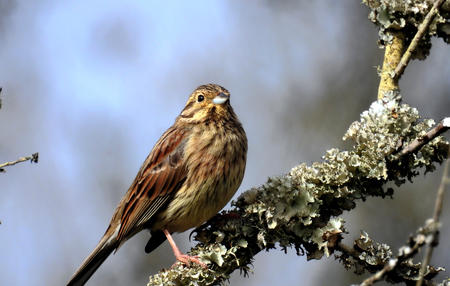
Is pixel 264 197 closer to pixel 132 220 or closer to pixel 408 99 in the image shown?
pixel 132 220

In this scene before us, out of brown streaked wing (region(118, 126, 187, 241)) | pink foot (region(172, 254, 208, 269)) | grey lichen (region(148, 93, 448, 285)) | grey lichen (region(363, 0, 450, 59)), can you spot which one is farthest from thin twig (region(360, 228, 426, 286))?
brown streaked wing (region(118, 126, 187, 241))

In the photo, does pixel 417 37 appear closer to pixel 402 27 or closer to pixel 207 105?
pixel 402 27

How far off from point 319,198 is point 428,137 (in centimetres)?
69

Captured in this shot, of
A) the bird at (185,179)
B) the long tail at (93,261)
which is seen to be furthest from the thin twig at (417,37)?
the long tail at (93,261)

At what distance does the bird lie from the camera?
467 cm

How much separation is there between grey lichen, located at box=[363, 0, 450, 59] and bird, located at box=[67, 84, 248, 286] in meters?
1.24

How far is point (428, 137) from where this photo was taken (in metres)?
3.65

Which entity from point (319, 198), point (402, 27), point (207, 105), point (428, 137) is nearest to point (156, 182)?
point (207, 105)

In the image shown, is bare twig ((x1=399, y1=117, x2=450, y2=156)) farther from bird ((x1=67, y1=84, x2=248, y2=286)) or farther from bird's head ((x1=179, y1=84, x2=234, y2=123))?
bird's head ((x1=179, y1=84, x2=234, y2=123))

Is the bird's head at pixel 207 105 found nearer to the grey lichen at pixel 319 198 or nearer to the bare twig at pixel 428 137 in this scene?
the grey lichen at pixel 319 198

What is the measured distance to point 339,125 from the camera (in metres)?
8.39

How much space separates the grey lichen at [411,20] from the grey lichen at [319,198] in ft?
1.80

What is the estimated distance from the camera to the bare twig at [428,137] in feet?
11.7

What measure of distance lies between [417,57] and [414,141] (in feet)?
2.57
